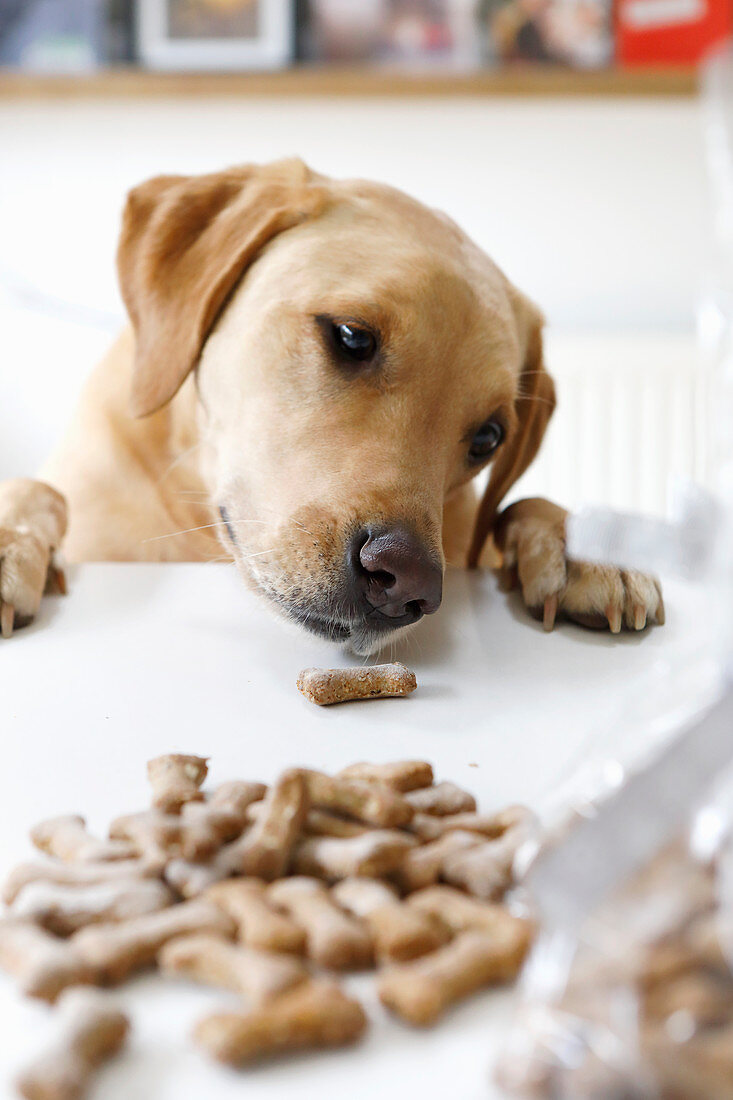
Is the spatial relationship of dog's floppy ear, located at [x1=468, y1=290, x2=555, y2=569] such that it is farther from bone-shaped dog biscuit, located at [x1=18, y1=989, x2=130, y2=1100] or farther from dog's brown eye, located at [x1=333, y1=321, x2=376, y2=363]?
bone-shaped dog biscuit, located at [x1=18, y1=989, x2=130, y2=1100]

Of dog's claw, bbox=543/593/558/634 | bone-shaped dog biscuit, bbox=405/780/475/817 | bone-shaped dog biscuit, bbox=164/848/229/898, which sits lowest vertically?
dog's claw, bbox=543/593/558/634

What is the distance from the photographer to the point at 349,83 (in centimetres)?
325

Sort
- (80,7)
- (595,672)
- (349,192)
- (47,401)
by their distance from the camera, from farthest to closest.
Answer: (47,401), (80,7), (349,192), (595,672)

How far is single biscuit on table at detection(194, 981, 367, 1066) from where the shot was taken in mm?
464

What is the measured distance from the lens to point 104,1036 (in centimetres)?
47

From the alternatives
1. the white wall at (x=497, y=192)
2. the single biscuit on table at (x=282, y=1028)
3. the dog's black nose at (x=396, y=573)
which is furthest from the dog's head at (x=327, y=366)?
the white wall at (x=497, y=192)

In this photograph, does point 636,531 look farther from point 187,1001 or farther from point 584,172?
point 584,172

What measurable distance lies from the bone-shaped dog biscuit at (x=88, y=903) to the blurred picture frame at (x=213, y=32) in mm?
3183

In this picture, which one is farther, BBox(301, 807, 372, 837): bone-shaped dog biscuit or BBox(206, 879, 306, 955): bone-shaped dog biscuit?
BBox(301, 807, 372, 837): bone-shaped dog biscuit

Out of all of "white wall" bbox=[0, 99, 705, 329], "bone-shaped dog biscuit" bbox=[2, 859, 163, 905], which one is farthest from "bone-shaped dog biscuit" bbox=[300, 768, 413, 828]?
"white wall" bbox=[0, 99, 705, 329]

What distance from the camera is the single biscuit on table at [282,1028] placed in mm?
464

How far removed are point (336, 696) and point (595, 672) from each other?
26cm

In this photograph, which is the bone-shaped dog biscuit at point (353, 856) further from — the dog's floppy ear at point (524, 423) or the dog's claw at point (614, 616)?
the dog's floppy ear at point (524, 423)

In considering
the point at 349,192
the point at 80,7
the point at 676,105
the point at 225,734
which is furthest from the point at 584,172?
the point at 225,734
